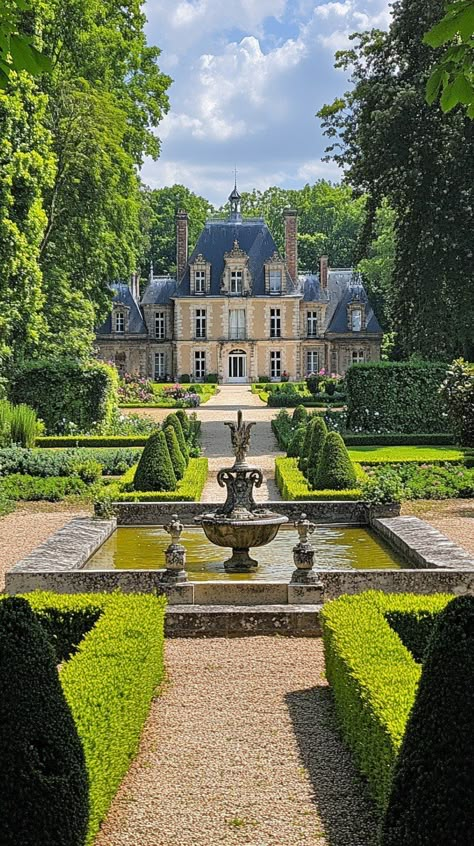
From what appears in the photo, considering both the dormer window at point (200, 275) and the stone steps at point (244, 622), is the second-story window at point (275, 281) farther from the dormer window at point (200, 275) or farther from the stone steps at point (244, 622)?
the stone steps at point (244, 622)

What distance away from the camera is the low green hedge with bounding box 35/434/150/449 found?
2159 centimetres

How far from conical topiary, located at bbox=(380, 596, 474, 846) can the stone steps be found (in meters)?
4.48

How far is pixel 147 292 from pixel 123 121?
30940mm

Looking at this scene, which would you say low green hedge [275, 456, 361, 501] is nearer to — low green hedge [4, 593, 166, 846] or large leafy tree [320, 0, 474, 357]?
low green hedge [4, 593, 166, 846]

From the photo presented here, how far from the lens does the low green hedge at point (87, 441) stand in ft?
70.8

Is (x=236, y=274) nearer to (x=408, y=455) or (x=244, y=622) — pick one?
(x=408, y=455)

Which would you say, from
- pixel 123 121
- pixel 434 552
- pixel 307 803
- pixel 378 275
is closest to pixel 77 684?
pixel 307 803

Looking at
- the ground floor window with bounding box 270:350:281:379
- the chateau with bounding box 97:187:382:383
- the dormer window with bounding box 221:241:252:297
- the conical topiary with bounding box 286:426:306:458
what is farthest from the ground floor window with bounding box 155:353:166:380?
the conical topiary with bounding box 286:426:306:458

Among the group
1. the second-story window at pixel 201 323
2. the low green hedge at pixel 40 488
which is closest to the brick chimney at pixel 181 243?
the second-story window at pixel 201 323

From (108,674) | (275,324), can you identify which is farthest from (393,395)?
(275,324)

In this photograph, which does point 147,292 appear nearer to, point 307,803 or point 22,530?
point 22,530

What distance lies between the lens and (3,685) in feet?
10.9

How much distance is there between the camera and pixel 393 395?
24328 mm

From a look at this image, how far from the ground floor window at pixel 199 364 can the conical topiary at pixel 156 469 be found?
139 feet
